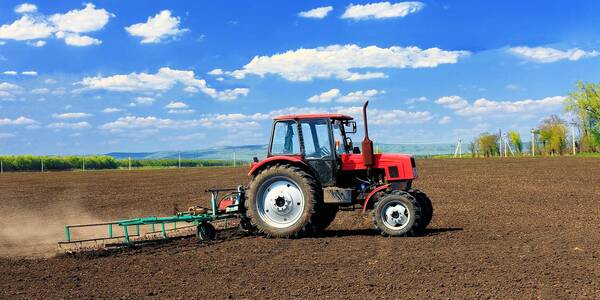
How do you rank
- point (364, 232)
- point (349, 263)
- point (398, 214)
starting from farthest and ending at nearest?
point (364, 232), point (398, 214), point (349, 263)

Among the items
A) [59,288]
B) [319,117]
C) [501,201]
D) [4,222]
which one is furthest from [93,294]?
[501,201]

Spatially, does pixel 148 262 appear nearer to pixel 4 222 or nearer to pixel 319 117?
pixel 319 117

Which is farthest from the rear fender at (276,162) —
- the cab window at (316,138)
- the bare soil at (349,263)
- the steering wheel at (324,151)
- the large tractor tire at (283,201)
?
the bare soil at (349,263)

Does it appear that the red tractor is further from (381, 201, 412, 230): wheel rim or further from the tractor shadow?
the tractor shadow

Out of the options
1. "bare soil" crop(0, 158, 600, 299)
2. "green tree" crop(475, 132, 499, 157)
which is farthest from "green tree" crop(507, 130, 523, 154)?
"bare soil" crop(0, 158, 600, 299)

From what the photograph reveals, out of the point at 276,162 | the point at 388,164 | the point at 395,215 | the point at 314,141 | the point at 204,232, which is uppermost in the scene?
the point at 314,141

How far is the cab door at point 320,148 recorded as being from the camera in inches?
435

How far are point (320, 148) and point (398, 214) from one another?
1.80 m

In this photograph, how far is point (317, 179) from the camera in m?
11.1

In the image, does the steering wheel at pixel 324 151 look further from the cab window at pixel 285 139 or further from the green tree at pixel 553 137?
Result: the green tree at pixel 553 137

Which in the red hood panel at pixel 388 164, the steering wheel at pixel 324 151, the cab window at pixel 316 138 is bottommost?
the red hood panel at pixel 388 164

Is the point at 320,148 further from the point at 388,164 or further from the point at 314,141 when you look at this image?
the point at 388,164

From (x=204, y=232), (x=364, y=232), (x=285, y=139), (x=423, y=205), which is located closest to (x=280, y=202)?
(x=285, y=139)

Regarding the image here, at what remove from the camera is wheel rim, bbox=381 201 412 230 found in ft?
34.9
